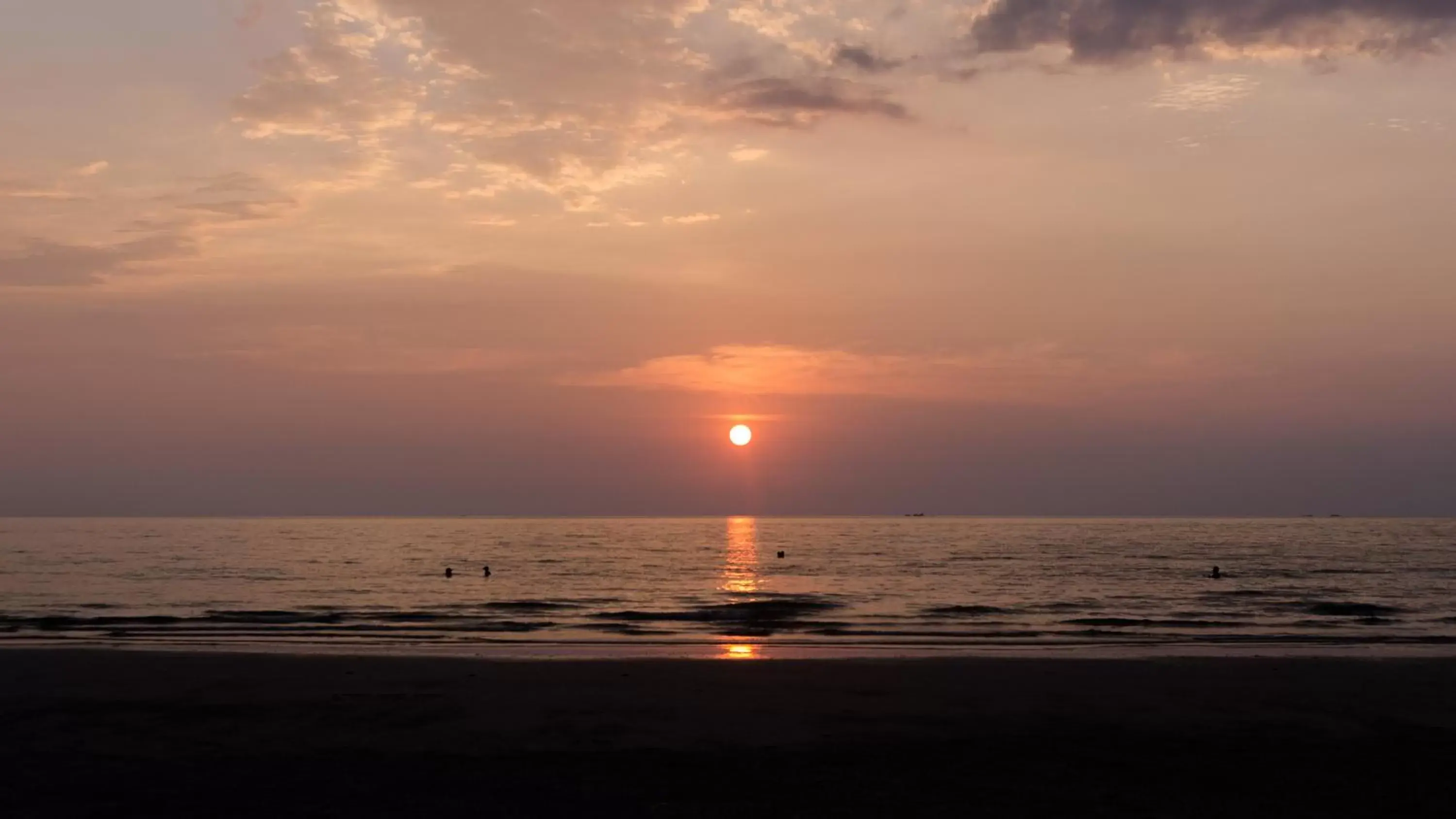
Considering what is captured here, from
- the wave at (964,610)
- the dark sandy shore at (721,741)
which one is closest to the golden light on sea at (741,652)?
the dark sandy shore at (721,741)

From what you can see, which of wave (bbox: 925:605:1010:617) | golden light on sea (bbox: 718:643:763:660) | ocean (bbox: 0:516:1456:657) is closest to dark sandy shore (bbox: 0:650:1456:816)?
golden light on sea (bbox: 718:643:763:660)

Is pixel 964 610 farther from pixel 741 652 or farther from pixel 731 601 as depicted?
pixel 741 652

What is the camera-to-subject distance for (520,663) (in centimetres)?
2402

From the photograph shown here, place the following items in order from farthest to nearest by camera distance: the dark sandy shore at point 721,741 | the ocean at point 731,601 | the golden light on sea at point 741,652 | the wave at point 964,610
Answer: the wave at point 964,610 → the ocean at point 731,601 → the golden light on sea at point 741,652 → the dark sandy shore at point 721,741

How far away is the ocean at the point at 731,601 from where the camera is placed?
33344 mm

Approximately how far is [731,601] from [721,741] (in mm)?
40457

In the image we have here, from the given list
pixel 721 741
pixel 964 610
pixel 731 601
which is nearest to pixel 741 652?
pixel 721 741

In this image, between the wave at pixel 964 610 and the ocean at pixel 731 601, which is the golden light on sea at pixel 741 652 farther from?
the wave at pixel 964 610

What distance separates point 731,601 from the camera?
2160 inches

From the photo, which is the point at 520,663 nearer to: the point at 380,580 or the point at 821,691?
the point at 821,691

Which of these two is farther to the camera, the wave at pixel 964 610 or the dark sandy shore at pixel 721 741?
the wave at pixel 964 610

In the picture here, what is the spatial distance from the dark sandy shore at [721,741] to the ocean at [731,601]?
7780 millimetres

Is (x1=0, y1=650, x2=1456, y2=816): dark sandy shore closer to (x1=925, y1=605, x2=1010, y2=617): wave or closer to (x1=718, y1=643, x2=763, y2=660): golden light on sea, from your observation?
(x1=718, y1=643, x2=763, y2=660): golden light on sea

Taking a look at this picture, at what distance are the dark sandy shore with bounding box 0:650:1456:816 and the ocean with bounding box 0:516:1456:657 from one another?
7780 millimetres
